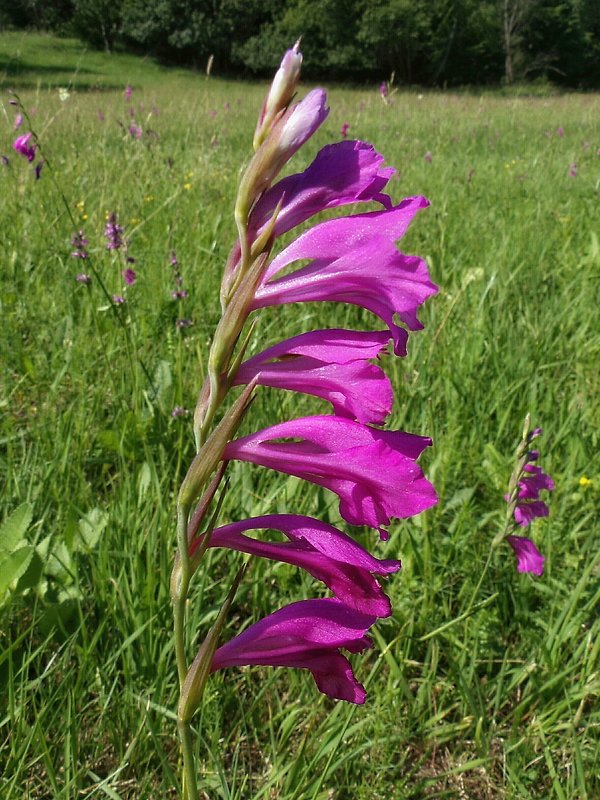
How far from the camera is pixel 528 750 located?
1293 mm

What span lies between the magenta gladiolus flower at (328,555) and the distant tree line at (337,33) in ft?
112

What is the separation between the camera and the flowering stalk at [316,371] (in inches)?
25.3

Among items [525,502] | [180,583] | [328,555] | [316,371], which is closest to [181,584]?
[180,583]

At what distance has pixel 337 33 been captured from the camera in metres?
33.3

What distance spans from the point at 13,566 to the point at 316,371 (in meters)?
0.88

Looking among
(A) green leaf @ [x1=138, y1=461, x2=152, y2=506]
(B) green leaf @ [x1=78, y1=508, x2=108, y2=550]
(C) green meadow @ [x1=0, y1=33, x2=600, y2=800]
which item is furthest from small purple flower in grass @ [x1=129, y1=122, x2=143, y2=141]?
(B) green leaf @ [x1=78, y1=508, x2=108, y2=550]

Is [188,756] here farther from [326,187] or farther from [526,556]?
[526,556]

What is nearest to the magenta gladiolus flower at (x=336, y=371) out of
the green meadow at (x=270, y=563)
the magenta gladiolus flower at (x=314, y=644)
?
the magenta gladiolus flower at (x=314, y=644)

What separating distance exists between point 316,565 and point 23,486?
1.15m

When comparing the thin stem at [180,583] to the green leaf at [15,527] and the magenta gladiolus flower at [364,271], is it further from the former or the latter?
the green leaf at [15,527]

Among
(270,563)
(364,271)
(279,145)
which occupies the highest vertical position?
(279,145)

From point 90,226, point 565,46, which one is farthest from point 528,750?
point 565,46

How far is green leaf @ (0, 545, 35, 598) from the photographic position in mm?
1287

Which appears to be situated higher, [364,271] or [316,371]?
[364,271]
